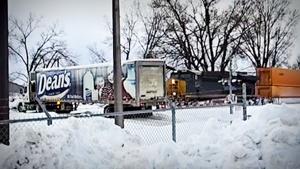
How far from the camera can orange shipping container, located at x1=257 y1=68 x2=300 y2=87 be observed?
2589cm

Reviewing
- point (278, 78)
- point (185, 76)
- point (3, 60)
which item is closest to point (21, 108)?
point (185, 76)

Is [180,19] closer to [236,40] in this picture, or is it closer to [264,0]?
[236,40]

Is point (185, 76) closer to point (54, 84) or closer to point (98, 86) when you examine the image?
point (98, 86)

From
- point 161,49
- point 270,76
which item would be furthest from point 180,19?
point 270,76

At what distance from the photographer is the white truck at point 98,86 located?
2127 cm

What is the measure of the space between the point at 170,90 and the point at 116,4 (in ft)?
64.2

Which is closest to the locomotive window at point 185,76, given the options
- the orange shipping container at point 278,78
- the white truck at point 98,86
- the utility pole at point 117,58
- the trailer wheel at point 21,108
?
the orange shipping container at point 278,78

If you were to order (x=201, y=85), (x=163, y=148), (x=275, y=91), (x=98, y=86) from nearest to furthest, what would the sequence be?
1. (x=163, y=148)
2. (x=98, y=86)
3. (x=275, y=91)
4. (x=201, y=85)

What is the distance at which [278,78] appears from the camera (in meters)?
26.2

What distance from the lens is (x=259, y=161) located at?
7.02 meters

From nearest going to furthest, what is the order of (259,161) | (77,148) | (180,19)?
1. (259,161)
2. (77,148)
3. (180,19)

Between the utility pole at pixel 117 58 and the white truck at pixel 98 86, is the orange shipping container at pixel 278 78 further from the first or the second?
the utility pole at pixel 117 58

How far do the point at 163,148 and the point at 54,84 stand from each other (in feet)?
70.3

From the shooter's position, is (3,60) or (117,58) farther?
(117,58)
